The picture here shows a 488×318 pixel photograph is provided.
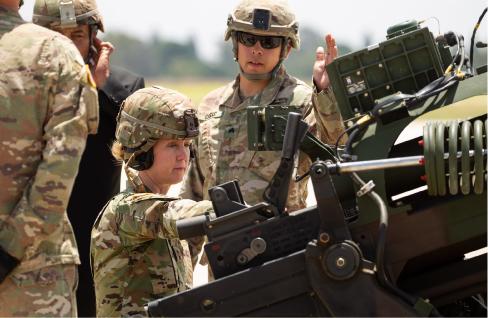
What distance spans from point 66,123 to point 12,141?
9.0 inches

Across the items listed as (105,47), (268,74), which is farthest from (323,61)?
(105,47)

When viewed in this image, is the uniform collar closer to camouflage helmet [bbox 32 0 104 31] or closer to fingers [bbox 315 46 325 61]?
fingers [bbox 315 46 325 61]

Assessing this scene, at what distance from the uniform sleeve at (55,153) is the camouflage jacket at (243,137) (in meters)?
1.85

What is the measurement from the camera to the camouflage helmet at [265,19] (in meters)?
6.61

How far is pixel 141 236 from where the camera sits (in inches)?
203

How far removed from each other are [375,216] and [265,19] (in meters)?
2.36

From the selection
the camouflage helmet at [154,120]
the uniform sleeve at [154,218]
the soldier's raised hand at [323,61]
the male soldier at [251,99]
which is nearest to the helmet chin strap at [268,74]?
the male soldier at [251,99]

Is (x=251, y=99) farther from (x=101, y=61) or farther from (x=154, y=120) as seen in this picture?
(x=154, y=120)

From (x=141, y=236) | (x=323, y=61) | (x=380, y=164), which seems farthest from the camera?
(x=323, y=61)

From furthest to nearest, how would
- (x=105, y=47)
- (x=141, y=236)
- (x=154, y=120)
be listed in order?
(x=105, y=47)
(x=154, y=120)
(x=141, y=236)

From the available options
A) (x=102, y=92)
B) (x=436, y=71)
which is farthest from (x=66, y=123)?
(x=102, y=92)

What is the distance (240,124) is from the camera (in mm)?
6574

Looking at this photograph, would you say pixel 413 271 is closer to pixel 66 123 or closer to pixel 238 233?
pixel 238 233

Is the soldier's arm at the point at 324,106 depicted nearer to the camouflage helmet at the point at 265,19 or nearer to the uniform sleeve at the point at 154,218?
the camouflage helmet at the point at 265,19
